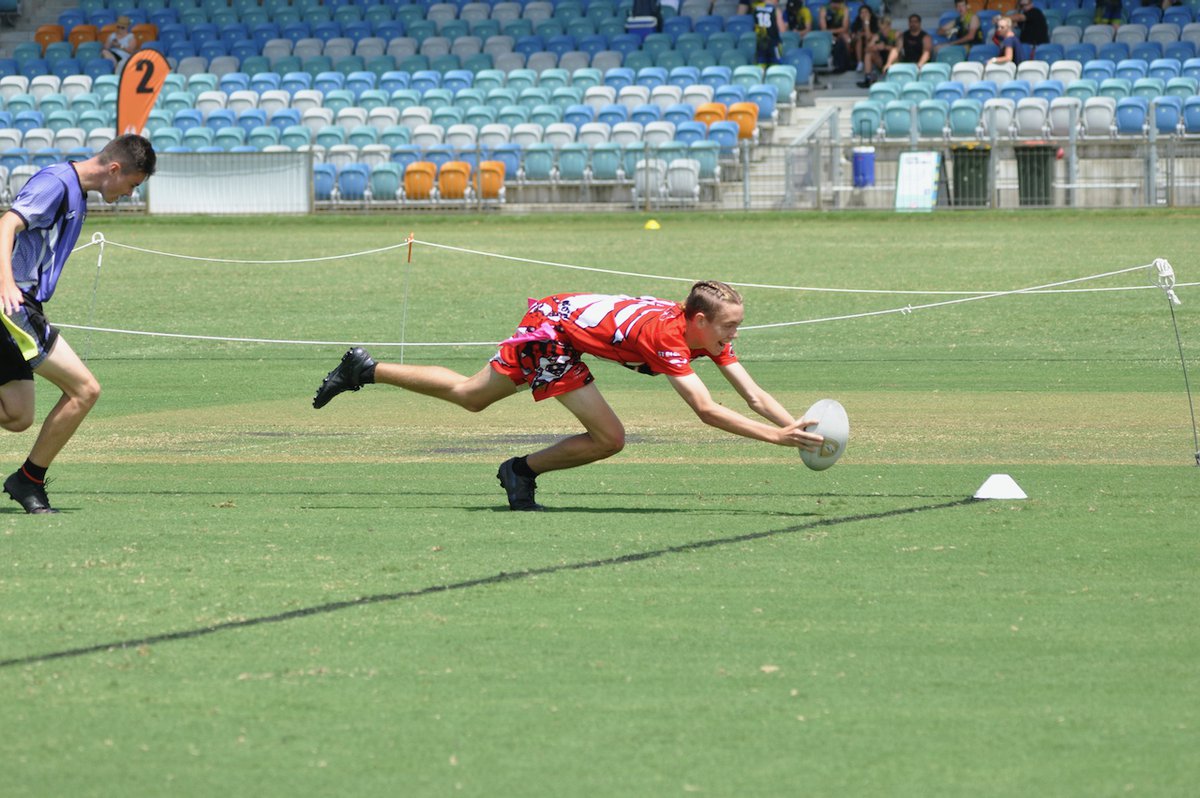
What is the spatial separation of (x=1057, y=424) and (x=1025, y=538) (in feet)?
15.8

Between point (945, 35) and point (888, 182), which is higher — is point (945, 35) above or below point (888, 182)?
above

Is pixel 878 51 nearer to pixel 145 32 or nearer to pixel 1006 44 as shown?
pixel 1006 44

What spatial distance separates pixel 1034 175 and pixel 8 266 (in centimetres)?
2677

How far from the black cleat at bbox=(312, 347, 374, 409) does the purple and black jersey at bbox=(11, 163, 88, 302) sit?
152 cm

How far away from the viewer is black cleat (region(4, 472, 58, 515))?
28.5 feet

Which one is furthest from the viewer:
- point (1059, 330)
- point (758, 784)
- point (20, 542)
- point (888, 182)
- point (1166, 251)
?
point (888, 182)

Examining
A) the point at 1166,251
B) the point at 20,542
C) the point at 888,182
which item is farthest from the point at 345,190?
the point at 20,542

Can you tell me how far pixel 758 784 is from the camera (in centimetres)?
453

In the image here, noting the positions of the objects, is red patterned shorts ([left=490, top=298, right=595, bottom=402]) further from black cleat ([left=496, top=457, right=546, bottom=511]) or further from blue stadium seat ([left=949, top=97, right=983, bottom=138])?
blue stadium seat ([left=949, top=97, right=983, bottom=138])

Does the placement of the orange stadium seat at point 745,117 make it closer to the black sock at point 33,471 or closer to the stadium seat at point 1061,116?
the stadium seat at point 1061,116

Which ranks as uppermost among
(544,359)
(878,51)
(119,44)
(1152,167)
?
(119,44)

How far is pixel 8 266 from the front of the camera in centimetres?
793

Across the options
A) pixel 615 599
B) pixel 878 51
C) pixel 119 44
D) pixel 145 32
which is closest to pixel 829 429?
pixel 615 599

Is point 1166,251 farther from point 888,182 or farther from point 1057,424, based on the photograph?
point 1057,424
